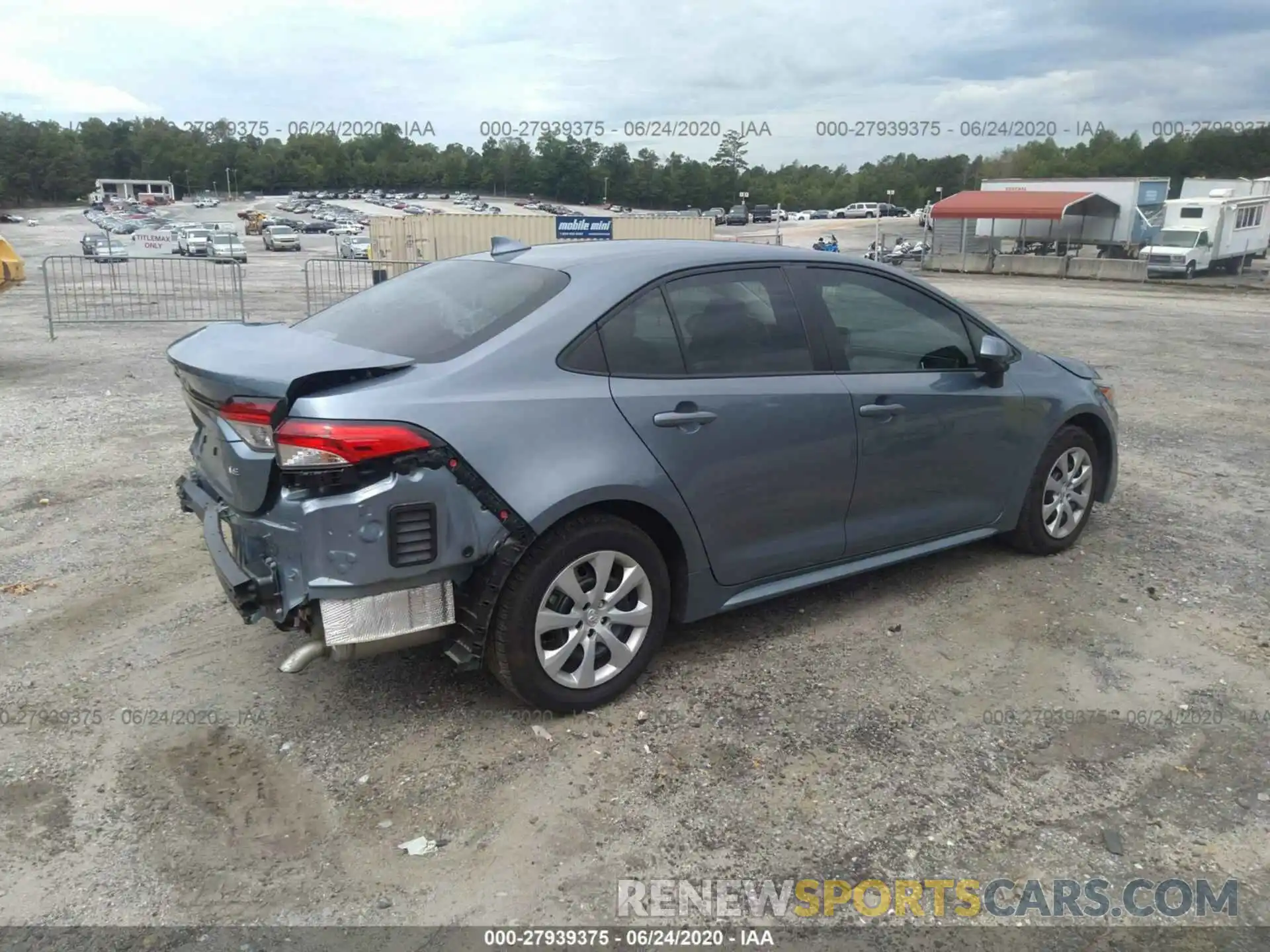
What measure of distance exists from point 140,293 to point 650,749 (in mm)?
20255

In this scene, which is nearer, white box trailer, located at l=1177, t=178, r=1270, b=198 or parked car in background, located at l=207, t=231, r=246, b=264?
white box trailer, located at l=1177, t=178, r=1270, b=198

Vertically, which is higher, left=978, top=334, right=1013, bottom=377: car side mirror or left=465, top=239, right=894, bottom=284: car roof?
left=465, top=239, right=894, bottom=284: car roof

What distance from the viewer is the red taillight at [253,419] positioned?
3.12 metres

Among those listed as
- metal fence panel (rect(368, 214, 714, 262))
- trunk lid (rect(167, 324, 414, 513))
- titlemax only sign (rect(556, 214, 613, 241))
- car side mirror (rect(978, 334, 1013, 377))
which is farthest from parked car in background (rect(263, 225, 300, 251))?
car side mirror (rect(978, 334, 1013, 377))

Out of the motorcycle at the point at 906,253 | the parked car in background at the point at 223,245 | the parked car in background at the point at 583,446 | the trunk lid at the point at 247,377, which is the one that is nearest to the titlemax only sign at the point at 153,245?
the parked car in background at the point at 223,245

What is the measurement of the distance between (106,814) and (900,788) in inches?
102

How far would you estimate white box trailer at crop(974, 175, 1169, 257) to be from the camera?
39.7 metres

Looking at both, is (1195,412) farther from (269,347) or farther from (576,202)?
(576,202)

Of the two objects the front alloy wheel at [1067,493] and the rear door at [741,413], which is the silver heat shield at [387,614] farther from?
the front alloy wheel at [1067,493]

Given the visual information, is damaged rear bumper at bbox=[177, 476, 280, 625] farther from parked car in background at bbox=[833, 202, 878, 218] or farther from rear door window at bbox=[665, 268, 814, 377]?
parked car in background at bbox=[833, 202, 878, 218]

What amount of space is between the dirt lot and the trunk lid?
946 millimetres

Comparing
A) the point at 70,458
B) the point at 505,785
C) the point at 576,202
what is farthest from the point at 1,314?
the point at 576,202

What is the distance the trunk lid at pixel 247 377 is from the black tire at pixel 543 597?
83 cm

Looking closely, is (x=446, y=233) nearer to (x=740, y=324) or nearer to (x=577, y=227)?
(x=577, y=227)
